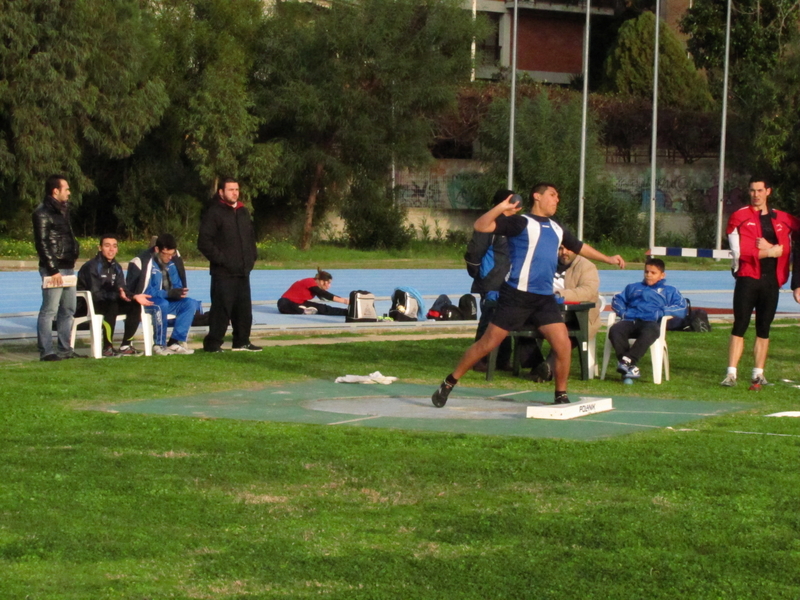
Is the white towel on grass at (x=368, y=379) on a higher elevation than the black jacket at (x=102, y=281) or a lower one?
lower

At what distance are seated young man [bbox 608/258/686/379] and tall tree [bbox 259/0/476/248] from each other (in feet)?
101

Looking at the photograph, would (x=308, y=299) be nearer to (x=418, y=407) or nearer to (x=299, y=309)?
(x=299, y=309)

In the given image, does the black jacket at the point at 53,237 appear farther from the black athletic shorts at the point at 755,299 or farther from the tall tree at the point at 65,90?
the tall tree at the point at 65,90

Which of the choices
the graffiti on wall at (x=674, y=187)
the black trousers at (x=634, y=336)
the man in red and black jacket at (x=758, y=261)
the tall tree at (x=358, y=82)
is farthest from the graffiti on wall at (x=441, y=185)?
the man in red and black jacket at (x=758, y=261)

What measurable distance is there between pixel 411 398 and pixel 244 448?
2.69 metres

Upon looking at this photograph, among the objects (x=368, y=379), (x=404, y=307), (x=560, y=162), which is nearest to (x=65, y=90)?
(x=560, y=162)

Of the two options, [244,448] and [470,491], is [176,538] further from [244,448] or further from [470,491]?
[244,448]

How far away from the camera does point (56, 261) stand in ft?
40.5

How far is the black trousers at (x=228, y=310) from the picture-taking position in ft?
43.3

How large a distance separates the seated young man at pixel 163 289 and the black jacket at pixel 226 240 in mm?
632

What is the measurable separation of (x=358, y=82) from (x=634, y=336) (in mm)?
32504

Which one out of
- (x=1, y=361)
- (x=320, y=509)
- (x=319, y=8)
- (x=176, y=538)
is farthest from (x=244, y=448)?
(x=319, y=8)

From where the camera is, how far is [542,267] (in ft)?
29.7

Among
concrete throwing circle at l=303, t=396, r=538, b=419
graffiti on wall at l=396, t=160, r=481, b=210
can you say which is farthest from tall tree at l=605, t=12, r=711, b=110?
concrete throwing circle at l=303, t=396, r=538, b=419
